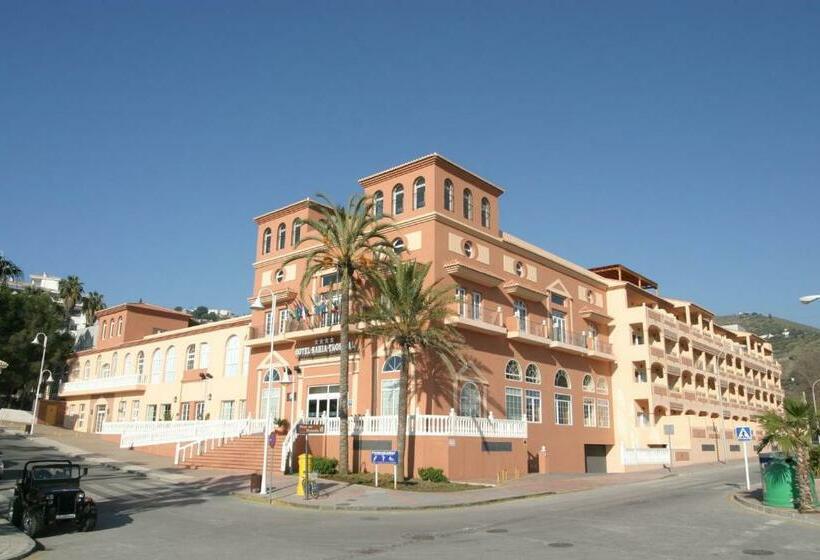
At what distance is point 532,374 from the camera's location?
37.9 metres

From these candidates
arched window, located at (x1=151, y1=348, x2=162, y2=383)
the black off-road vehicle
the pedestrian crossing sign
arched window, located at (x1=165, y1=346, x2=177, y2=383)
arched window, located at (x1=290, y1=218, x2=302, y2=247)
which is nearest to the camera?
the black off-road vehicle

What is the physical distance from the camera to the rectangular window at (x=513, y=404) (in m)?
35.3

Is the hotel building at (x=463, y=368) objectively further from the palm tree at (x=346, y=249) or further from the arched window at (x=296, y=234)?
the palm tree at (x=346, y=249)

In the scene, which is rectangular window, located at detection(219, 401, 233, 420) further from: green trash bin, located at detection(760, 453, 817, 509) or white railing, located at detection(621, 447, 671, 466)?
green trash bin, located at detection(760, 453, 817, 509)

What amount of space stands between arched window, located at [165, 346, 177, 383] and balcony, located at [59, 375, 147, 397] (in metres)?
2.96

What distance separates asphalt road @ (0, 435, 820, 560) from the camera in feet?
40.9

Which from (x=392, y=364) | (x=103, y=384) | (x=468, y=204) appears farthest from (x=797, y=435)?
(x=103, y=384)

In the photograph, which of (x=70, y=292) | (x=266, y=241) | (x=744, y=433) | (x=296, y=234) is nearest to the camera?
(x=744, y=433)

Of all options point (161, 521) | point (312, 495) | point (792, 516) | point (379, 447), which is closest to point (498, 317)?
point (379, 447)

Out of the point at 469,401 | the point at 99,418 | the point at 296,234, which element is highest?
the point at 296,234

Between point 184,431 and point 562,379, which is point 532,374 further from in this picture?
point 184,431

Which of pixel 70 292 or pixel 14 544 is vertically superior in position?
pixel 70 292

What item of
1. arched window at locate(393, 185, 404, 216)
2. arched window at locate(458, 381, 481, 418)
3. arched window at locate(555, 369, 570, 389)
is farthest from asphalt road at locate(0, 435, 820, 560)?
arched window at locate(393, 185, 404, 216)

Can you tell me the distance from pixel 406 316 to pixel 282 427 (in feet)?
35.1
